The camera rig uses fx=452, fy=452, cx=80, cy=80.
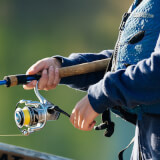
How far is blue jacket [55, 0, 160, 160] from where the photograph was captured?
1.15 m

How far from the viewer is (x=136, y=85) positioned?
115cm

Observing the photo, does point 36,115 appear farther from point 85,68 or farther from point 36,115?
point 85,68

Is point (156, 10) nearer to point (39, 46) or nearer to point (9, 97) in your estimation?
point (9, 97)

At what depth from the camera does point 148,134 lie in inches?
49.1

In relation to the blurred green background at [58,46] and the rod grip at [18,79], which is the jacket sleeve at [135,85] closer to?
the rod grip at [18,79]

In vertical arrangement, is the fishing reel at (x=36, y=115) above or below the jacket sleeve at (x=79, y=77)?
below

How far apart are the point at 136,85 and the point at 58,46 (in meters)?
4.30

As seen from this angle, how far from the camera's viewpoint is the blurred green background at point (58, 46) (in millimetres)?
4576

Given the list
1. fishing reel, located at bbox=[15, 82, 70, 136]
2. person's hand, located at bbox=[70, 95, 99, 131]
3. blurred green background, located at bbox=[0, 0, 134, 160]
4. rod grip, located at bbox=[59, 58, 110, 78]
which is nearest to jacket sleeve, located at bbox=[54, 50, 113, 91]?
rod grip, located at bbox=[59, 58, 110, 78]

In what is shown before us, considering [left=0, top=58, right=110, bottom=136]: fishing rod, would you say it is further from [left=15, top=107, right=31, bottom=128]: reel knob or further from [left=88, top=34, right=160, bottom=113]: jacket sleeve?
[left=88, top=34, right=160, bottom=113]: jacket sleeve

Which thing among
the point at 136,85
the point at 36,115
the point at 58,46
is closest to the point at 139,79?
the point at 136,85

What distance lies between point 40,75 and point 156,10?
1.41 feet

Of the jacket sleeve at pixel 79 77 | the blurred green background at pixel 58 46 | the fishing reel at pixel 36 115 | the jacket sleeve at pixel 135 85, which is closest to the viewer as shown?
the jacket sleeve at pixel 135 85

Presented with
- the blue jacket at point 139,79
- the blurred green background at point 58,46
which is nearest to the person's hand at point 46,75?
the blue jacket at point 139,79
